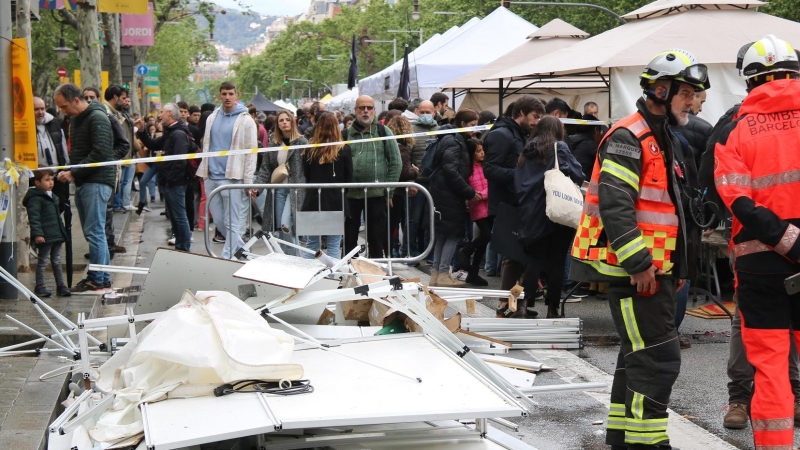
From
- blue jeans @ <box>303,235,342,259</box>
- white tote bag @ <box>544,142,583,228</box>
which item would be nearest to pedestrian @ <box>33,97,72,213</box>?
blue jeans @ <box>303,235,342,259</box>

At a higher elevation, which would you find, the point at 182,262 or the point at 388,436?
the point at 182,262

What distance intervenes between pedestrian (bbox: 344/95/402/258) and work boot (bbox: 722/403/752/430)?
228 inches

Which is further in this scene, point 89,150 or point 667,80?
point 89,150

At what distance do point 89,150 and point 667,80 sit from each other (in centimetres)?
674

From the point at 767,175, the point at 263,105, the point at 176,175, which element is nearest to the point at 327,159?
the point at 176,175

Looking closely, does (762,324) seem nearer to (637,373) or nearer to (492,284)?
(637,373)

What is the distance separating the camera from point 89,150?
1039 centimetres

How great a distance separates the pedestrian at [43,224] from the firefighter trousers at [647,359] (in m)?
6.16

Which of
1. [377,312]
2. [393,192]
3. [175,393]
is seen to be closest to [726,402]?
[377,312]

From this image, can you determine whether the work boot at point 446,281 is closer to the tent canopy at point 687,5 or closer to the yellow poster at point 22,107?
the tent canopy at point 687,5

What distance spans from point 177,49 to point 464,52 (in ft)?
188

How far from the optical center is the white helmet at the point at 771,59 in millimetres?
5082

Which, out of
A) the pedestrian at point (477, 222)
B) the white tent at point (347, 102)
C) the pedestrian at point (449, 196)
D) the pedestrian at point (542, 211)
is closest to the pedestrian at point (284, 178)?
the pedestrian at point (449, 196)

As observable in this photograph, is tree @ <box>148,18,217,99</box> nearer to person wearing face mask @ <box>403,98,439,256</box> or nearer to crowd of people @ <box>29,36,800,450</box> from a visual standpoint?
person wearing face mask @ <box>403,98,439,256</box>
